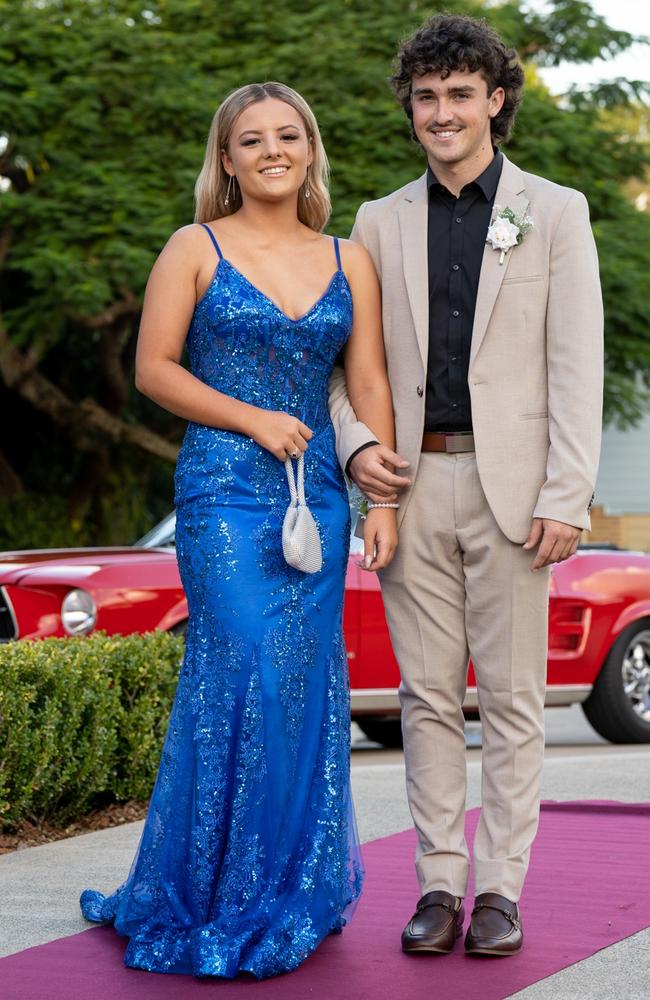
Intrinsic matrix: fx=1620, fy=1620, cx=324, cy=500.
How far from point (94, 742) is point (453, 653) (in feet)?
7.87

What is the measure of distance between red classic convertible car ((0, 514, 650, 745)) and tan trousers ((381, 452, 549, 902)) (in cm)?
382

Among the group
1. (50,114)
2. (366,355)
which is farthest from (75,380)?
(366,355)

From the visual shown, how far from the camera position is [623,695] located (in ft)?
33.2

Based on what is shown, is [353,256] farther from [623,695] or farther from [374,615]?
[623,695]

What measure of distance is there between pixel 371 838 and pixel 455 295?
2.49 metres

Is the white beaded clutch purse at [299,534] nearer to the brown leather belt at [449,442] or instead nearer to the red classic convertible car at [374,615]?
the brown leather belt at [449,442]

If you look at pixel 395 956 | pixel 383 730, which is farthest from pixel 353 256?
pixel 383 730

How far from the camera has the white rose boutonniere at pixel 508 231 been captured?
4305mm

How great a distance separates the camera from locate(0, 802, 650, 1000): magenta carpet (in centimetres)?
395

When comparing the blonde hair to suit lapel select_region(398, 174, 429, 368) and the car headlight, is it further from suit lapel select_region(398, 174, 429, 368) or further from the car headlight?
the car headlight

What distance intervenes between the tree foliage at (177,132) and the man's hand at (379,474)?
41.1 ft

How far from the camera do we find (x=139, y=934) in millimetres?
4297

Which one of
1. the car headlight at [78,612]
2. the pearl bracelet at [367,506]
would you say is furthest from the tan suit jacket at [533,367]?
the car headlight at [78,612]

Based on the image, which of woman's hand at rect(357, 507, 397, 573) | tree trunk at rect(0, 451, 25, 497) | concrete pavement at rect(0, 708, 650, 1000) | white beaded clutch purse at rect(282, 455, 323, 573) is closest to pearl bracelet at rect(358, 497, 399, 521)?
woman's hand at rect(357, 507, 397, 573)
